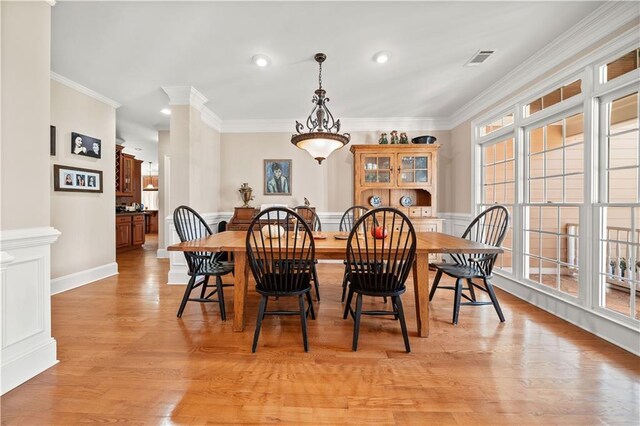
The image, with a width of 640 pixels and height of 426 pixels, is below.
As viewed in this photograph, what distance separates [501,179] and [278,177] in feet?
11.1

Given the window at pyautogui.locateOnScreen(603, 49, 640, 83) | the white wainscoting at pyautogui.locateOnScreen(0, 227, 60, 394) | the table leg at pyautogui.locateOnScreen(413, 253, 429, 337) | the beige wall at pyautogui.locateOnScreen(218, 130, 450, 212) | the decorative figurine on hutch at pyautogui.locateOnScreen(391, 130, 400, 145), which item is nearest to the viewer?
the white wainscoting at pyautogui.locateOnScreen(0, 227, 60, 394)

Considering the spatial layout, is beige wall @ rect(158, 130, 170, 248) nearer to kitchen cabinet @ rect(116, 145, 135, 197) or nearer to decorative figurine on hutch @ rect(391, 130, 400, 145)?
kitchen cabinet @ rect(116, 145, 135, 197)

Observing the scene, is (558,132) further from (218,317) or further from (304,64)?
(218,317)

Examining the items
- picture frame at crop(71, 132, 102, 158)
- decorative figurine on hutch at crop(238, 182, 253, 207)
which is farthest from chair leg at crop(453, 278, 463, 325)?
picture frame at crop(71, 132, 102, 158)

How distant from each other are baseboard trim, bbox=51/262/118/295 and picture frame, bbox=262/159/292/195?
8.69ft

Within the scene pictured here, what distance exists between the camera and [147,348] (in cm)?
193

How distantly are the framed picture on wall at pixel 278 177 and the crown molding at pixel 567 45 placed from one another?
3142 mm

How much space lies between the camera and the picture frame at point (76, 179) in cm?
320

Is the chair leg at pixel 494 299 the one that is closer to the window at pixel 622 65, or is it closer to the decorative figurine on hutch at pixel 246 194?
the window at pixel 622 65

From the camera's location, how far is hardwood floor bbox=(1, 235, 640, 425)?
1.34m

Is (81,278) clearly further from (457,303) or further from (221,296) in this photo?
(457,303)

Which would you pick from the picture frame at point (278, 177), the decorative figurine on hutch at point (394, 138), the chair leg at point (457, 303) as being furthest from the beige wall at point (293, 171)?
the chair leg at point (457, 303)

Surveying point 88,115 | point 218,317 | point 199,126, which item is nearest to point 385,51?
point 199,126

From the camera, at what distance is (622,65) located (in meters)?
2.04
